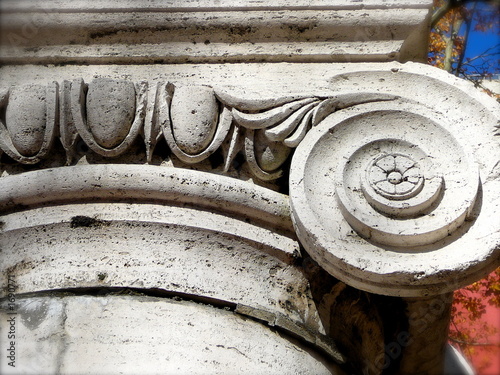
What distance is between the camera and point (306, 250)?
1.98 metres

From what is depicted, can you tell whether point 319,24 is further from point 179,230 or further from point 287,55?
point 179,230

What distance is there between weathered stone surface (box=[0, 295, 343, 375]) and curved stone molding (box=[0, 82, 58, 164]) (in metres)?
0.49

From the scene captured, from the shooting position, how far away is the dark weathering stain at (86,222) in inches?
79.7

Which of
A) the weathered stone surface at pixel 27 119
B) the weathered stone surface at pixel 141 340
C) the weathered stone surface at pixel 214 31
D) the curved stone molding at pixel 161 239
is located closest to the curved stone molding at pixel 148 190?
the curved stone molding at pixel 161 239


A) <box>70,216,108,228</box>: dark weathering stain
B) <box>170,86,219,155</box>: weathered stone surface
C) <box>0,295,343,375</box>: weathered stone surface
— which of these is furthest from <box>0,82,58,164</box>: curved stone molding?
<box>0,295,343,375</box>: weathered stone surface

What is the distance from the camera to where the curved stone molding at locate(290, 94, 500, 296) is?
73.6 inches

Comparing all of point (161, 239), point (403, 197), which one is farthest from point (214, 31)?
point (403, 197)

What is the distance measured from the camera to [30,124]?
2141mm

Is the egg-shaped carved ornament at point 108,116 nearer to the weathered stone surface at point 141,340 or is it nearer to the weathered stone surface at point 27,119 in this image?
the weathered stone surface at point 27,119

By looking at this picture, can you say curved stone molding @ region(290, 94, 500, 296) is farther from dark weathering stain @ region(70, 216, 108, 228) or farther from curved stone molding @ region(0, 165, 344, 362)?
dark weathering stain @ region(70, 216, 108, 228)

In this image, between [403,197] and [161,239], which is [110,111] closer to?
[161,239]

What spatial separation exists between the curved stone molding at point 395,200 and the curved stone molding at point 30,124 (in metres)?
0.79

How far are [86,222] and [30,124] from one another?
0.39 metres

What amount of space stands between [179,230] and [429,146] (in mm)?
797
